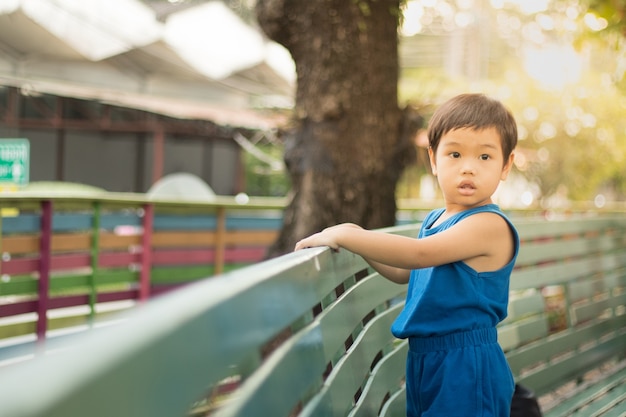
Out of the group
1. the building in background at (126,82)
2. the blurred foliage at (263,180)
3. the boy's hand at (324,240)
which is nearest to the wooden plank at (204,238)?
the building in background at (126,82)

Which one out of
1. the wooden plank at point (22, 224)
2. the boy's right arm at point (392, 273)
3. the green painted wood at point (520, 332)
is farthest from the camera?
the wooden plank at point (22, 224)

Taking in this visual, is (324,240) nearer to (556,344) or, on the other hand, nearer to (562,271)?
(556,344)

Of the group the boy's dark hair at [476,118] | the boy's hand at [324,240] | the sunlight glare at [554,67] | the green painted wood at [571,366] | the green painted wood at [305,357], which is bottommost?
the green painted wood at [571,366]

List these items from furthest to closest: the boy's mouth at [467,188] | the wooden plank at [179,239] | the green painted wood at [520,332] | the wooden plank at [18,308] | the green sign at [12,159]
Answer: the wooden plank at [179,239] → the green sign at [12,159] → the wooden plank at [18,308] → the green painted wood at [520,332] → the boy's mouth at [467,188]

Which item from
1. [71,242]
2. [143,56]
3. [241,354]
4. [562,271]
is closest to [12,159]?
[71,242]

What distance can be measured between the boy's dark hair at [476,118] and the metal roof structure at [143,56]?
7289 millimetres

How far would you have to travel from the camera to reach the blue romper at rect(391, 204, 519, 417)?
247 cm

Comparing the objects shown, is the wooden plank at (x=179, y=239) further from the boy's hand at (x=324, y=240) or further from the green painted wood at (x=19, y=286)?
the boy's hand at (x=324, y=240)

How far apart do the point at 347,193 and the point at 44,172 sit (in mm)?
15732

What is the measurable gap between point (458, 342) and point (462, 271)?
185mm

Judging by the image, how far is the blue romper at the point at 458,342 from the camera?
247 centimetres

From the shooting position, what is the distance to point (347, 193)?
5941mm

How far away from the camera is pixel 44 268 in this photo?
5.96 m

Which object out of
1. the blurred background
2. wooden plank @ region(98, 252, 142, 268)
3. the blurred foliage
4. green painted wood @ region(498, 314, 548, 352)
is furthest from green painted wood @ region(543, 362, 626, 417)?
the blurred foliage
